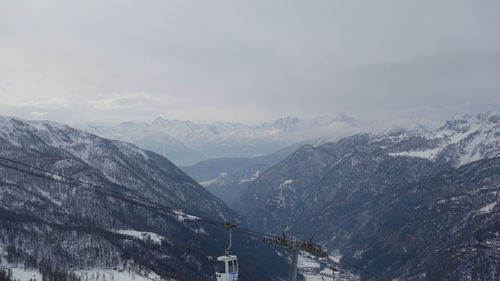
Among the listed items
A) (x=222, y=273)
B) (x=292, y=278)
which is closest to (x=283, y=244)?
(x=292, y=278)

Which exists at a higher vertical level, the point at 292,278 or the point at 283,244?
the point at 283,244

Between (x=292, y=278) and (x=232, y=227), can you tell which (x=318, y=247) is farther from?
(x=232, y=227)

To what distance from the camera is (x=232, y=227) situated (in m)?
80.9

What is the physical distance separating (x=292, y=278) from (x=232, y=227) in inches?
617

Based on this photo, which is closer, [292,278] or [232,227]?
[232,227]

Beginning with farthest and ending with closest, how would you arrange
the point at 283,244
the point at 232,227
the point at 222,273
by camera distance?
the point at 222,273 → the point at 283,244 → the point at 232,227

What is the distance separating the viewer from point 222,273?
304 feet

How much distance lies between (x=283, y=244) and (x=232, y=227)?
11.2 m

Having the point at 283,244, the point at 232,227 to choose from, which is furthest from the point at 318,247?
the point at 232,227

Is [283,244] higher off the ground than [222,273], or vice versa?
[283,244]

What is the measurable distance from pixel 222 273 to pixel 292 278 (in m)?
14.3

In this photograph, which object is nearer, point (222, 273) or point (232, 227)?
point (232, 227)

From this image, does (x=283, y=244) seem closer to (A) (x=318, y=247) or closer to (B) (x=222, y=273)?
(A) (x=318, y=247)

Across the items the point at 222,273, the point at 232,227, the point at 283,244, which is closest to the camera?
the point at 232,227
